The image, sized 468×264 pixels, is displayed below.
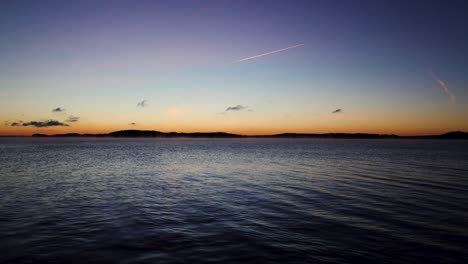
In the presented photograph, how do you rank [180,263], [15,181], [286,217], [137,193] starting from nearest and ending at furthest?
[180,263] → [286,217] → [137,193] → [15,181]

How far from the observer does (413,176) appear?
3197cm

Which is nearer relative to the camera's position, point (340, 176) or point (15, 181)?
point (15, 181)

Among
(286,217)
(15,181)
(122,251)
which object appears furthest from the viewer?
(15,181)

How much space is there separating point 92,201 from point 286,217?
42.7ft

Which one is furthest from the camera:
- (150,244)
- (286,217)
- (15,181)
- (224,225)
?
(15,181)

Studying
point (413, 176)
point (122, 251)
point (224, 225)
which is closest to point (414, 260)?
point (224, 225)

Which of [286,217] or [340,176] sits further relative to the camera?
[340,176]

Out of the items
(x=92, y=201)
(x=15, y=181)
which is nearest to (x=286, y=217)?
(x=92, y=201)

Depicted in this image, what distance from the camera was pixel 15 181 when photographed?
27938 millimetres

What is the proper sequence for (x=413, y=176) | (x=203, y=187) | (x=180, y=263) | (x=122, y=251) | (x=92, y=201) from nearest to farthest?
(x=180, y=263) → (x=122, y=251) → (x=92, y=201) → (x=203, y=187) → (x=413, y=176)

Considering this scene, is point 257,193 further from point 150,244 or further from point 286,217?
point 150,244

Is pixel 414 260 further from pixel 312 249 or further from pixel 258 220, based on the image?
pixel 258 220

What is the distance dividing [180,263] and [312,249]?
504cm

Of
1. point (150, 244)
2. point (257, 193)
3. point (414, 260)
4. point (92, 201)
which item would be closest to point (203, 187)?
point (257, 193)
